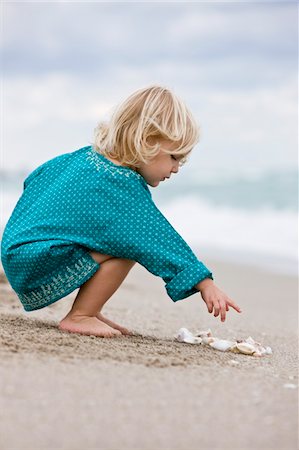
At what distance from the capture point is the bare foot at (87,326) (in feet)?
10.4

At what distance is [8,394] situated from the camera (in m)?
2.17

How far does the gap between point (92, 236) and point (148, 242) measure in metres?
0.23

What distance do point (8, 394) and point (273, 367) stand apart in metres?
1.14

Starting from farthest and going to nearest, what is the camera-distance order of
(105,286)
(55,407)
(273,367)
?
(105,286) → (273,367) → (55,407)

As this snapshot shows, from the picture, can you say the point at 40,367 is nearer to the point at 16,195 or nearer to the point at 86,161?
the point at 86,161

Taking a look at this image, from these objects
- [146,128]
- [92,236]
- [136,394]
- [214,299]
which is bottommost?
[136,394]

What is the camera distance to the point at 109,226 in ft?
10.2

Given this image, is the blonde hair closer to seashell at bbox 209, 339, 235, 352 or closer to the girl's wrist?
Result: the girl's wrist

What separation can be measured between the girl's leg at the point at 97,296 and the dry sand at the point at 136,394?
0.09m

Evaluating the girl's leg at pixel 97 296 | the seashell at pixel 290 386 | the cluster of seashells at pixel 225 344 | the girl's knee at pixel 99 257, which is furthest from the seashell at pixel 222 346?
the seashell at pixel 290 386

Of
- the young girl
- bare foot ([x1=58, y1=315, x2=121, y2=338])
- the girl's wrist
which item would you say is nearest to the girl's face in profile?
the young girl

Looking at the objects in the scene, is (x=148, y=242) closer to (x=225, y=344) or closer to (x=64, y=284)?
(x=64, y=284)

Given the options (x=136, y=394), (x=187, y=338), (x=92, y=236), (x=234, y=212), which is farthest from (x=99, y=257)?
(x=234, y=212)

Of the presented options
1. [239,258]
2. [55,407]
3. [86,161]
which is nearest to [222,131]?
[239,258]
